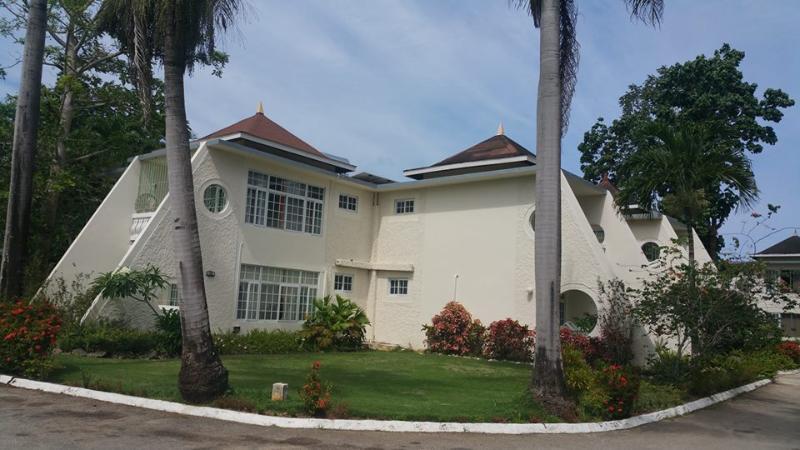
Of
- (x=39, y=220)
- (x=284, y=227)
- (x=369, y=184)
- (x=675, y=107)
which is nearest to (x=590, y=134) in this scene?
(x=675, y=107)

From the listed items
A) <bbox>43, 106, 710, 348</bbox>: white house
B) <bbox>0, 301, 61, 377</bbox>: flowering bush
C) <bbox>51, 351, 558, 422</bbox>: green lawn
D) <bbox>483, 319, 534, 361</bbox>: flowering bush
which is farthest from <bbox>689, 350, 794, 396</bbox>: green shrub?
<bbox>0, 301, 61, 377</bbox>: flowering bush

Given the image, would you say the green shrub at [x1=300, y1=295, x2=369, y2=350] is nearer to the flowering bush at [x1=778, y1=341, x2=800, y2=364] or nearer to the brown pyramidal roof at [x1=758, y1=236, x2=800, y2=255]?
the flowering bush at [x1=778, y1=341, x2=800, y2=364]

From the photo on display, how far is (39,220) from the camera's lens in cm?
1934

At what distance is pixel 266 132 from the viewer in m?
23.2

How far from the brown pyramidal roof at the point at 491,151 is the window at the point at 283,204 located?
208 inches

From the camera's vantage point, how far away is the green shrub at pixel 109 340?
47.7ft

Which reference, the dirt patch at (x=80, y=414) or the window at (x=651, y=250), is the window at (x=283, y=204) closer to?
the dirt patch at (x=80, y=414)

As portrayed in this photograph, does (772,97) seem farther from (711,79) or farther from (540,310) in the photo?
(540,310)

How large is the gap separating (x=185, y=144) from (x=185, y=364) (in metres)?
3.47

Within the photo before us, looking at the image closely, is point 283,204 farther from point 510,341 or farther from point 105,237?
point 510,341

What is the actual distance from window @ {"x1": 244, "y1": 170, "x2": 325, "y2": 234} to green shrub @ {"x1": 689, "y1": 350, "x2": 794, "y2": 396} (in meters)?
12.5

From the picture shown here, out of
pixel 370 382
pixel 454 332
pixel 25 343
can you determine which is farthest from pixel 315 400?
pixel 454 332

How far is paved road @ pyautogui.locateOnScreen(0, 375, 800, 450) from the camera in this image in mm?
7723

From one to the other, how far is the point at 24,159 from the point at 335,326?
9900 mm
